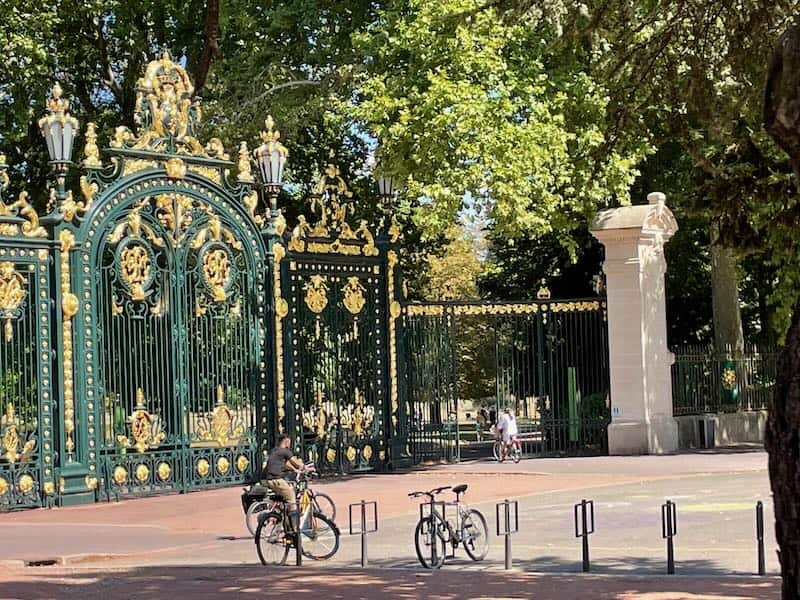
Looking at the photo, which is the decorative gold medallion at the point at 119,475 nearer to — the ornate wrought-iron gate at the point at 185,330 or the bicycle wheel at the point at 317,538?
the ornate wrought-iron gate at the point at 185,330

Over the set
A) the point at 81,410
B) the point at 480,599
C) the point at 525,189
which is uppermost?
the point at 525,189

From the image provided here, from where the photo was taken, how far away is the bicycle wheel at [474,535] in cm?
1391

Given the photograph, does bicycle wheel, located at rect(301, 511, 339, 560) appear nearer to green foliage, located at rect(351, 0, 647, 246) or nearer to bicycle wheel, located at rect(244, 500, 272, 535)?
bicycle wheel, located at rect(244, 500, 272, 535)

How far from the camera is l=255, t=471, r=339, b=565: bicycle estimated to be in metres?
14.3

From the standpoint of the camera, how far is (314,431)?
24.0 meters

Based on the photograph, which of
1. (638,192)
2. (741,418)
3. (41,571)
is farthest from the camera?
(638,192)

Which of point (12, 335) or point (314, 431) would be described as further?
point (314, 431)

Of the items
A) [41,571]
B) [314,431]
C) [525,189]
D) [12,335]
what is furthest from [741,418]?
[41,571]

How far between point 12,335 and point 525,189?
9.09 m

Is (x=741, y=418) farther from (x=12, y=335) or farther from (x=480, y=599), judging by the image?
(x=480, y=599)

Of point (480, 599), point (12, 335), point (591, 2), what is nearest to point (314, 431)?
point (12, 335)

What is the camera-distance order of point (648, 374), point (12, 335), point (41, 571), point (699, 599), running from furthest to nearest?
point (648, 374)
point (12, 335)
point (41, 571)
point (699, 599)

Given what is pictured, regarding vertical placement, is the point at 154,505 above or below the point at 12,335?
below

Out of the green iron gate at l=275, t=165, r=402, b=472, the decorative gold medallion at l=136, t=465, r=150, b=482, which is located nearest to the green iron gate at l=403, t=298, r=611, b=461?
the green iron gate at l=275, t=165, r=402, b=472
